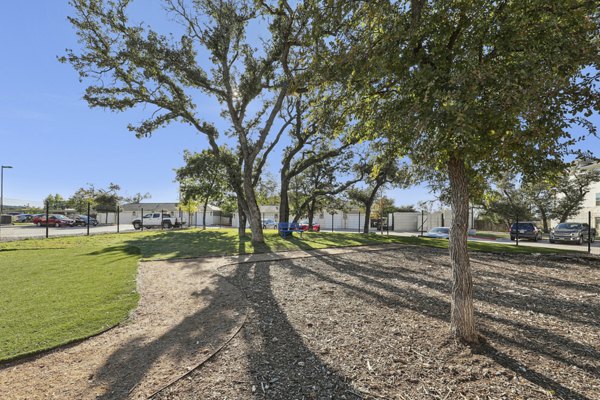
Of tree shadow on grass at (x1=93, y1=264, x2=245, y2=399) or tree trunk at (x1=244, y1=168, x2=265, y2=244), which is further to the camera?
tree trunk at (x1=244, y1=168, x2=265, y2=244)

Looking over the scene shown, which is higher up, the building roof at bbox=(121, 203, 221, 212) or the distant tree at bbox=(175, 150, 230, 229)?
the distant tree at bbox=(175, 150, 230, 229)

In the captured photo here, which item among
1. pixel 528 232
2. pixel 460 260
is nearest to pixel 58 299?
pixel 460 260

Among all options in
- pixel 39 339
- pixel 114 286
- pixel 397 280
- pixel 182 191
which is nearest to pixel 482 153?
pixel 397 280

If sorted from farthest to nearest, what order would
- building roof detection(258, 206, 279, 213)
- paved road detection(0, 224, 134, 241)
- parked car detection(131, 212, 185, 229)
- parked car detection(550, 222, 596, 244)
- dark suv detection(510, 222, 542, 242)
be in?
1. building roof detection(258, 206, 279, 213)
2. parked car detection(131, 212, 185, 229)
3. dark suv detection(510, 222, 542, 242)
4. parked car detection(550, 222, 596, 244)
5. paved road detection(0, 224, 134, 241)

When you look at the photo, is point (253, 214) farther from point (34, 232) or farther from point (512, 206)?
point (512, 206)

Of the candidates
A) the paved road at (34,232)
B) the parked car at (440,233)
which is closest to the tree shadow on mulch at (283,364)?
the paved road at (34,232)

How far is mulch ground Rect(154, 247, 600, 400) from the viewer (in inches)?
107

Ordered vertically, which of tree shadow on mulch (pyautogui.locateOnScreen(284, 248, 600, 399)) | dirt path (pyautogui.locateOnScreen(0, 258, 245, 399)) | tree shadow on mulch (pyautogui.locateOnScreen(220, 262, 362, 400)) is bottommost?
dirt path (pyautogui.locateOnScreen(0, 258, 245, 399))

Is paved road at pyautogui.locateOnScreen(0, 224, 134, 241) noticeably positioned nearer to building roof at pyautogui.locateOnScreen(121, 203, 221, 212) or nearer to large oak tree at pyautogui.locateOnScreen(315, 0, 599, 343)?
large oak tree at pyautogui.locateOnScreen(315, 0, 599, 343)

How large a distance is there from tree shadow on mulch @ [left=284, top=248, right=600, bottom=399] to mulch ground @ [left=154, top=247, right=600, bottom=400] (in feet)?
0.05

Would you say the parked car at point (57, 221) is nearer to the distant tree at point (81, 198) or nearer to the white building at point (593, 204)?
the distant tree at point (81, 198)

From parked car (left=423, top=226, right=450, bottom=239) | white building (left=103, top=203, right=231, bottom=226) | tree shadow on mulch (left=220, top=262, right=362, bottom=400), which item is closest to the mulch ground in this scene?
tree shadow on mulch (left=220, top=262, right=362, bottom=400)

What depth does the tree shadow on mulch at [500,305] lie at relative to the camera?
3.13 metres

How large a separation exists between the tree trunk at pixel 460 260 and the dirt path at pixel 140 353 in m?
2.83
